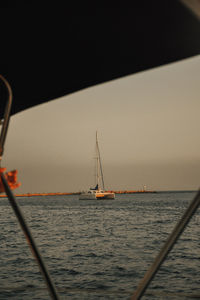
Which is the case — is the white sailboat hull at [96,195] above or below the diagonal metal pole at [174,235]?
above

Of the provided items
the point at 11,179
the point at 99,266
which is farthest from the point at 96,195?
the point at 11,179

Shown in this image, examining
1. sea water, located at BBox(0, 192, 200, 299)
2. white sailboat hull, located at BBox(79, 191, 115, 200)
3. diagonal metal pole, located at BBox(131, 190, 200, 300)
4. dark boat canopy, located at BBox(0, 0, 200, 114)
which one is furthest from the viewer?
white sailboat hull, located at BBox(79, 191, 115, 200)

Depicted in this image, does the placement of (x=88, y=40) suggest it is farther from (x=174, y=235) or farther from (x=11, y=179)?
(x=174, y=235)

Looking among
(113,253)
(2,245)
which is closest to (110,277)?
(113,253)

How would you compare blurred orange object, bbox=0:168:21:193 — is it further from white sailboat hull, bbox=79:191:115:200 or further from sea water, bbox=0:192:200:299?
white sailboat hull, bbox=79:191:115:200

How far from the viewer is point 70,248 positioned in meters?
22.6

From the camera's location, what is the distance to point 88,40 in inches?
53.2

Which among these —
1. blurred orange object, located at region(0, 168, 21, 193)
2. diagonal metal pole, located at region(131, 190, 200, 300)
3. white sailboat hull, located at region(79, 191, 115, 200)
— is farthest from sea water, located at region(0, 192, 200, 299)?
white sailboat hull, located at region(79, 191, 115, 200)

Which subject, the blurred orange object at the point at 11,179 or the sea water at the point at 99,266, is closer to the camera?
the blurred orange object at the point at 11,179

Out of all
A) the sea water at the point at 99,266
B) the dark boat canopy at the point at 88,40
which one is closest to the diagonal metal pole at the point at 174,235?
the dark boat canopy at the point at 88,40

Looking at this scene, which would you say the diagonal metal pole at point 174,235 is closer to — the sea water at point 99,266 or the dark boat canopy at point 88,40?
the dark boat canopy at point 88,40

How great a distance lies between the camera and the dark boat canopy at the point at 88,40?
3.66ft

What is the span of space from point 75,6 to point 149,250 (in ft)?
72.1

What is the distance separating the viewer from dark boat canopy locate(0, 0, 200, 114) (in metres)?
1.12
